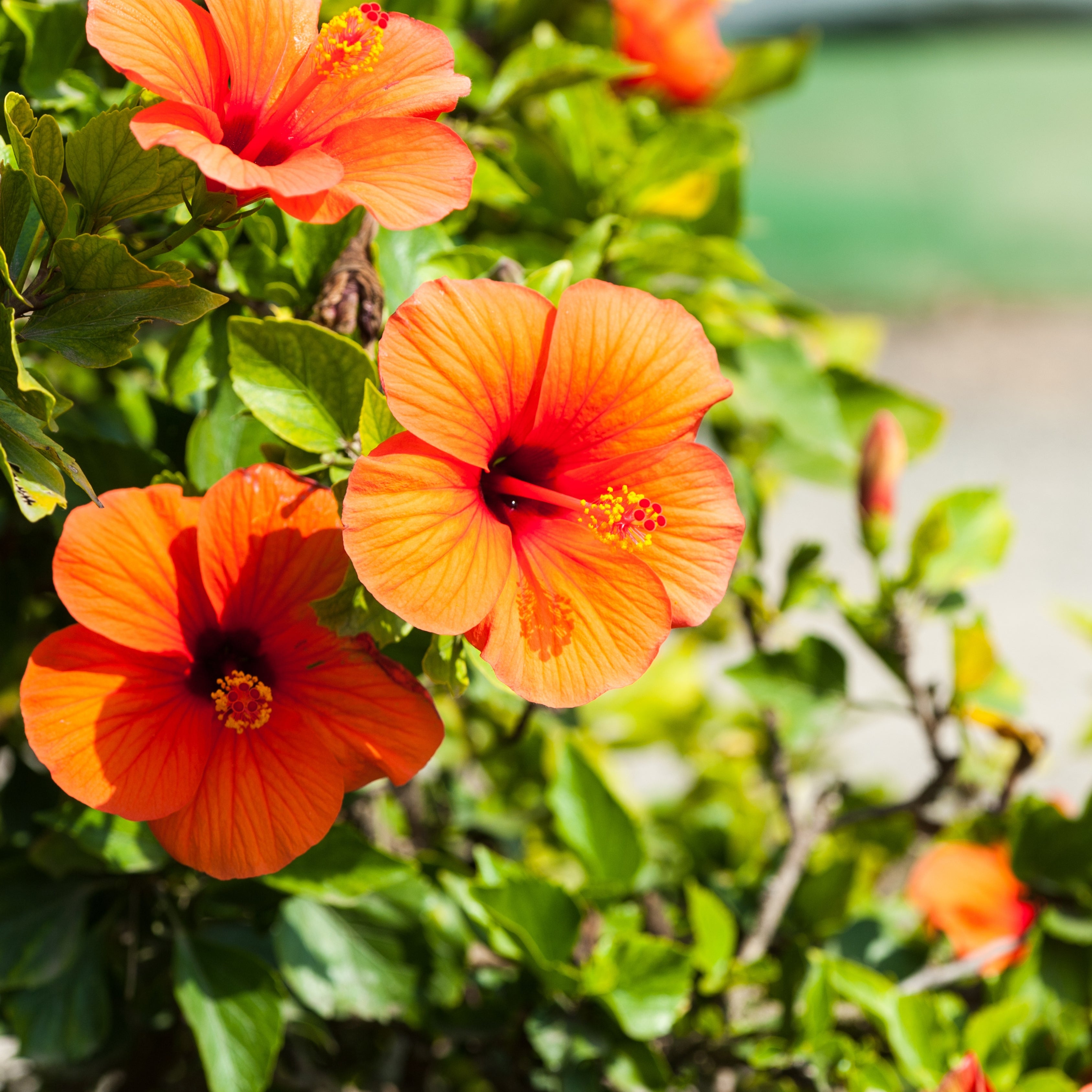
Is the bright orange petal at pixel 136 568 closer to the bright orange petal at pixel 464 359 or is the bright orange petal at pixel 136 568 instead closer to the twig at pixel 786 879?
the bright orange petal at pixel 464 359

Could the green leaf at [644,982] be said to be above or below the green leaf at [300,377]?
below

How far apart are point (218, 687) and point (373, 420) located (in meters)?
0.20

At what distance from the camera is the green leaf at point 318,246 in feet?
2.56

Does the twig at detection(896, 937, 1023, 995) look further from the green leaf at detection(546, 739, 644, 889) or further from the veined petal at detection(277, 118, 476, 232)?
the veined petal at detection(277, 118, 476, 232)

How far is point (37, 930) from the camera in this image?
93 cm

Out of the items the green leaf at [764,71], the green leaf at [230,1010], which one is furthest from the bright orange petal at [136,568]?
the green leaf at [764,71]

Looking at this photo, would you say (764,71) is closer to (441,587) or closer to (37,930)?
(441,587)

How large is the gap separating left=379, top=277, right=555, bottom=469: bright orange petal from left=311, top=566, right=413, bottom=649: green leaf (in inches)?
3.8

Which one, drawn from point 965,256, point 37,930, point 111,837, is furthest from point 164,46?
point 965,256

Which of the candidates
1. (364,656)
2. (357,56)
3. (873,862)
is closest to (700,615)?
(364,656)

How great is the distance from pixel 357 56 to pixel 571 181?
48 cm

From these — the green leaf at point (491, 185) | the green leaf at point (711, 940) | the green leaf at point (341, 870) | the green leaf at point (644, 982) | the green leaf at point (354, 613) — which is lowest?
the green leaf at point (711, 940)

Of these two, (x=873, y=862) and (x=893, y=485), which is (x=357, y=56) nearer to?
(x=893, y=485)

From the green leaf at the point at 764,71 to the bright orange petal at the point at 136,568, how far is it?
1.04 m
